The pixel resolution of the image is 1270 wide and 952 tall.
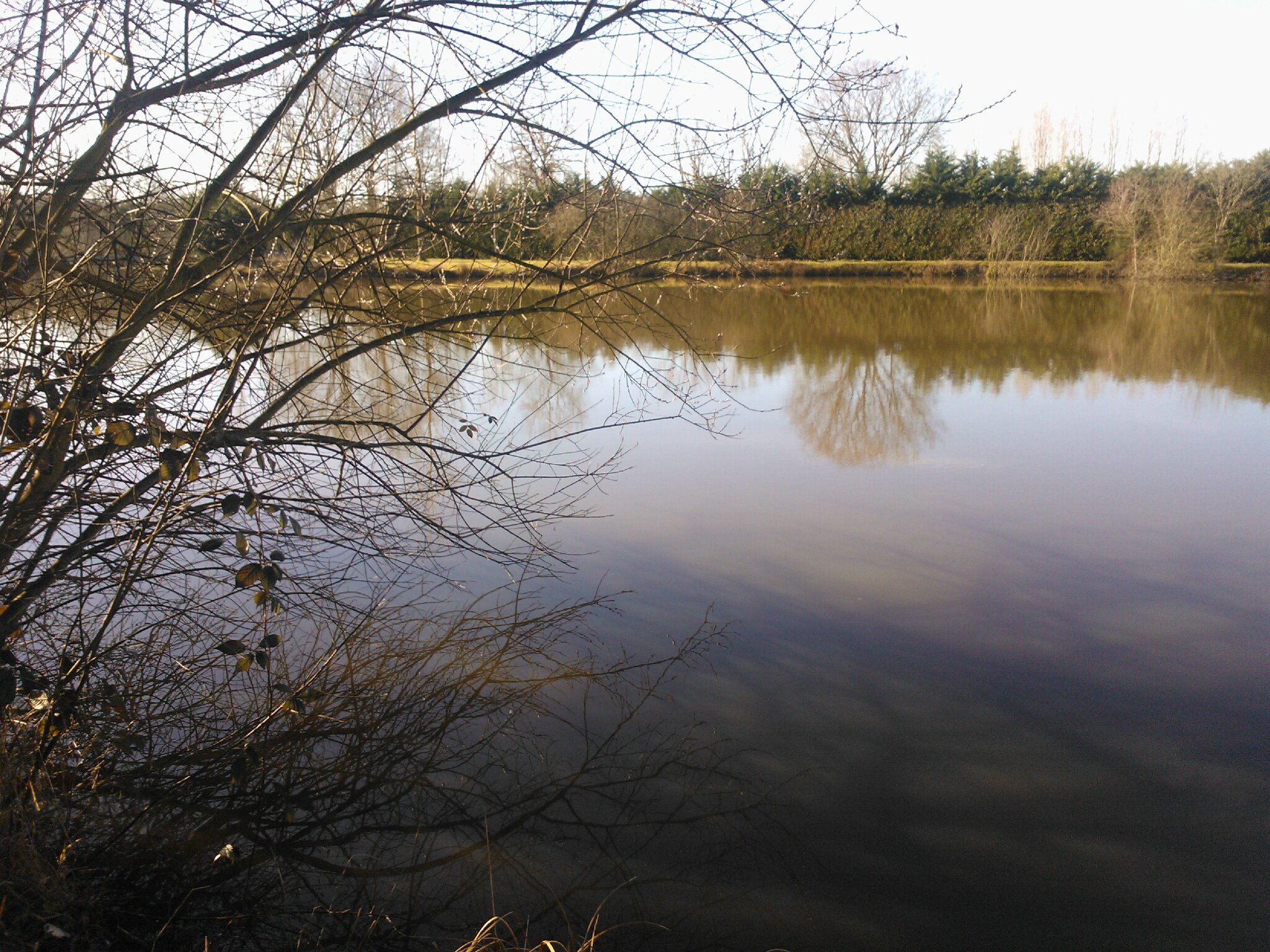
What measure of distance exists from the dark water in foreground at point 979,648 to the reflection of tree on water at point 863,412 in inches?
1.5

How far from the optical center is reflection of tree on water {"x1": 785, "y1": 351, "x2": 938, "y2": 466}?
5.83m

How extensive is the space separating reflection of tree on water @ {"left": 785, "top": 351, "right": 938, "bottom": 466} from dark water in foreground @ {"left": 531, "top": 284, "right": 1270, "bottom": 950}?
4 centimetres

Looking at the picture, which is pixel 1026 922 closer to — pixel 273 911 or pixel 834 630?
pixel 834 630

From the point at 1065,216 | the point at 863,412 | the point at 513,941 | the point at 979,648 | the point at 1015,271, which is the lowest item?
the point at 513,941

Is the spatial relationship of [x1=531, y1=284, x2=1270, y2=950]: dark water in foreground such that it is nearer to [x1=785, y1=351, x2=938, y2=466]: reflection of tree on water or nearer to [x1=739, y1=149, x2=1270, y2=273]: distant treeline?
[x1=785, y1=351, x2=938, y2=466]: reflection of tree on water

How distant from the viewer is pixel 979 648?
10.3 ft

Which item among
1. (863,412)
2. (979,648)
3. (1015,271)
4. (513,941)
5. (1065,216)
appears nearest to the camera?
(513,941)

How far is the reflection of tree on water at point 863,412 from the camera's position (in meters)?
5.83

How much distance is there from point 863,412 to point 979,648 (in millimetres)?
3793

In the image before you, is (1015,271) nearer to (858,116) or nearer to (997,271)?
(997,271)

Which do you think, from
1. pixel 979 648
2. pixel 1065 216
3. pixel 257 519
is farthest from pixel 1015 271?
pixel 257 519

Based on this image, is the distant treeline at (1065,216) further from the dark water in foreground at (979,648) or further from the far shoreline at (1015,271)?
the dark water in foreground at (979,648)

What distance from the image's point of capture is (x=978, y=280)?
1931 cm

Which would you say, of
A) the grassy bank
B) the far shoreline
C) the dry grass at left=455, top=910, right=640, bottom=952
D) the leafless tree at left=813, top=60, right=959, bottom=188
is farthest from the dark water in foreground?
the grassy bank
